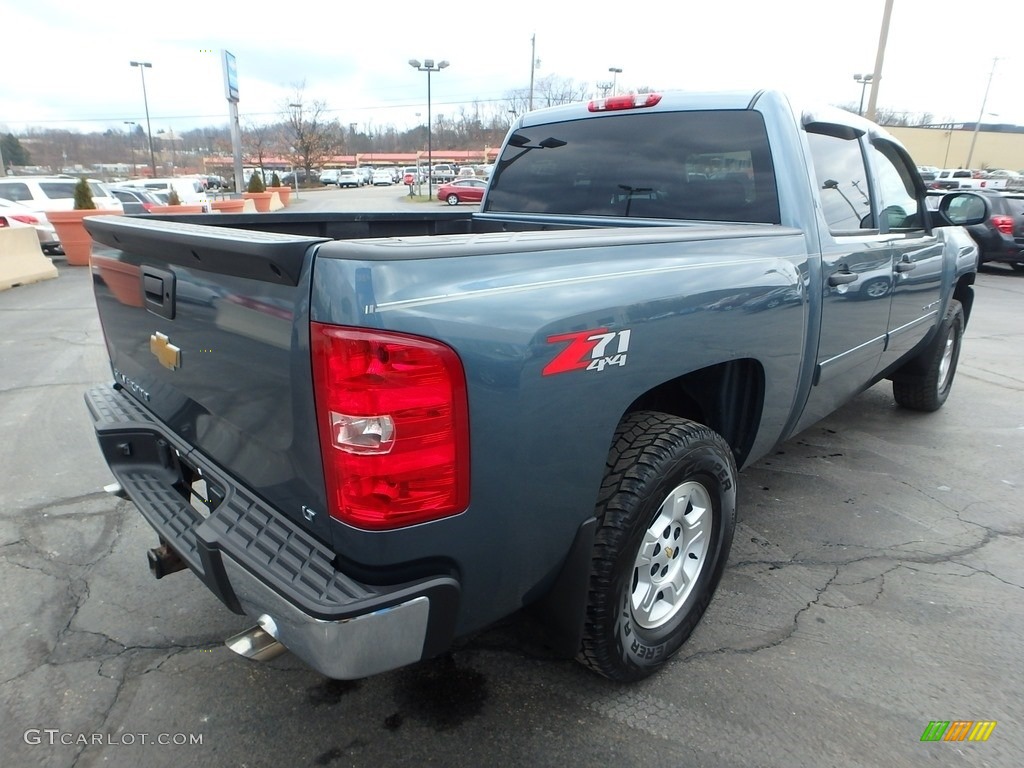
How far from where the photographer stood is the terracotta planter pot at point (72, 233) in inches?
544

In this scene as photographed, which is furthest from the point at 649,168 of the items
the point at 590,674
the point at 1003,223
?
the point at 1003,223

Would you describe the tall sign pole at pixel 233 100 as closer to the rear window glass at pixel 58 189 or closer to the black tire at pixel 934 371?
the rear window glass at pixel 58 189

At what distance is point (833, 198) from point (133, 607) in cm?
359

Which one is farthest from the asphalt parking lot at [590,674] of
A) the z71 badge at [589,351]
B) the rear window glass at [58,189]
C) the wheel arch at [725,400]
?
the rear window glass at [58,189]

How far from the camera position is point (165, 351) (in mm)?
2279

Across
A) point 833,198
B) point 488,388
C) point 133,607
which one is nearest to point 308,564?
point 488,388

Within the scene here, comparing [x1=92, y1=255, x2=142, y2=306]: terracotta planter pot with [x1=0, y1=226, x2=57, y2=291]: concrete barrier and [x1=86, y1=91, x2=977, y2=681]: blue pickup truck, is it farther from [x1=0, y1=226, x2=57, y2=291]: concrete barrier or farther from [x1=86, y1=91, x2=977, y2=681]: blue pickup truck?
[x1=0, y1=226, x2=57, y2=291]: concrete barrier

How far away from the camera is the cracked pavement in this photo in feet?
6.97

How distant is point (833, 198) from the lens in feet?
10.5

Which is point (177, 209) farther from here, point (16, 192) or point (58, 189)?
point (16, 192)

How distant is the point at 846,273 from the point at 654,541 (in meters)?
1.66

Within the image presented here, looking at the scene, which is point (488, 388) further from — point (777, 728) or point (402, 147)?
point (402, 147)

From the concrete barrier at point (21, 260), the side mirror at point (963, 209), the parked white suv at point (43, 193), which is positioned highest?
the side mirror at point (963, 209)

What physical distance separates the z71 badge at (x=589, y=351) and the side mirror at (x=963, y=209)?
139 inches
